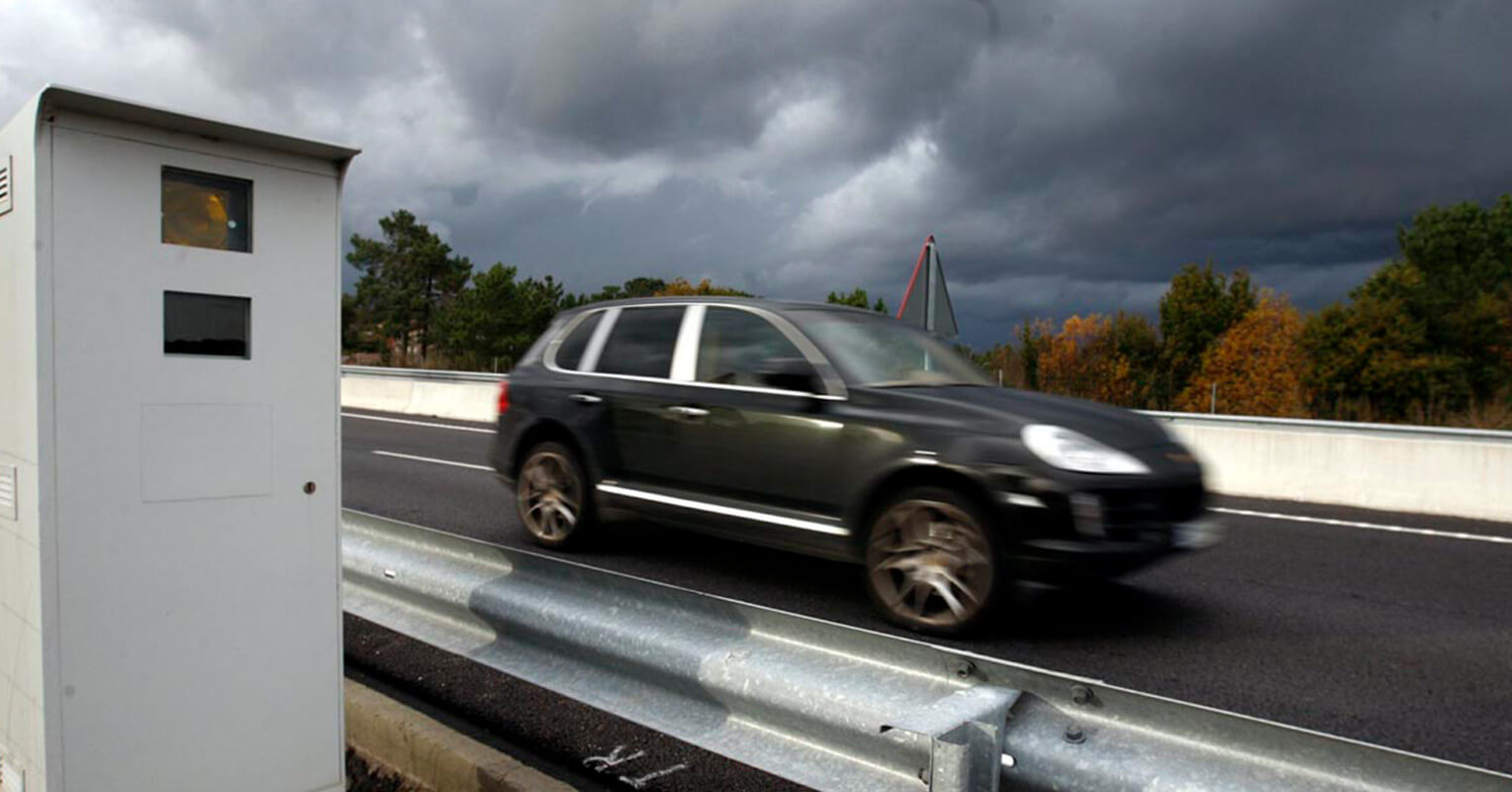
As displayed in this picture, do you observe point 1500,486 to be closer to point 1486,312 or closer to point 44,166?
point 44,166

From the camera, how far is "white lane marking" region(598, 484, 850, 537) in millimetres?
4992

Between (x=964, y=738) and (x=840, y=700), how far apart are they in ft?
1.41

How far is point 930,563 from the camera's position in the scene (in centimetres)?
459

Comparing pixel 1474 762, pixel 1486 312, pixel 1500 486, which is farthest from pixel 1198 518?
pixel 1486 312

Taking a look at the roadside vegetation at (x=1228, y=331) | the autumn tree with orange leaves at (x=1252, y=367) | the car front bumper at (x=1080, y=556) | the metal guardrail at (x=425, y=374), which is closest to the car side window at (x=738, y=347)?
the car front bumper at (x=1080, y=556)

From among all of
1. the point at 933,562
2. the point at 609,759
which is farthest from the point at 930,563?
the point at 609,759

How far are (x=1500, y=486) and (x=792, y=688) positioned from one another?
9.49 metres

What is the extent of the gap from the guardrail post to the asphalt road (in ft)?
7.07

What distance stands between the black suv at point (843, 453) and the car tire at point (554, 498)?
1cm

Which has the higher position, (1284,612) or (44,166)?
(44,166)

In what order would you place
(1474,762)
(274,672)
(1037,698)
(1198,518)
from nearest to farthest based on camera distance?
(1037,698) → (274,672) → (1474,762) → (1198,518)

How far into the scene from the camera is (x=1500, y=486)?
8992 millimetres

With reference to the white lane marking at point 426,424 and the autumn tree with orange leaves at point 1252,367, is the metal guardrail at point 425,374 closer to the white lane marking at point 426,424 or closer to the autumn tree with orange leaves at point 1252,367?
the white lane marking at point 426,424

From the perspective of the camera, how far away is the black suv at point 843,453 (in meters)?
4.40
